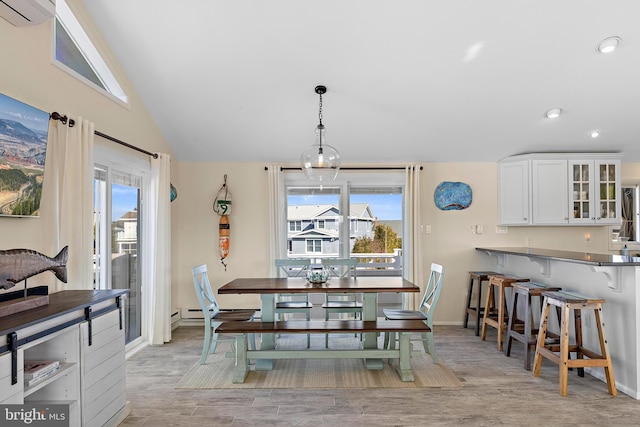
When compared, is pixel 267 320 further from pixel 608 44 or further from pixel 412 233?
pixel 608 44

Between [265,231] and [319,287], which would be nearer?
[319,287]

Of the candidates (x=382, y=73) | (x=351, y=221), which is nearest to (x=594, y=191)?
(x=351, y=221)

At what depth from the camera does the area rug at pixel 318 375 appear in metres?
3.38

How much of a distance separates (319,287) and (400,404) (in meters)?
A: 1.16

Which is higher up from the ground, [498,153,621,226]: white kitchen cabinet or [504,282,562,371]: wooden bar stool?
[498,153,621,226]: white kitchen cabinet

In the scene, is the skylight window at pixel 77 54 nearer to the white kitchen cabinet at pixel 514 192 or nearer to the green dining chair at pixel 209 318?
the green dining chair at pixel 209 318

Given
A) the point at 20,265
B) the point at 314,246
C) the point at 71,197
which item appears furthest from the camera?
the point at 314,246

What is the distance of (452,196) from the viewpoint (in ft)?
18.0

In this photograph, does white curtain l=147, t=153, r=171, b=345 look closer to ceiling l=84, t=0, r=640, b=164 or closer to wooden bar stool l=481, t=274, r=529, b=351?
ceiling l=84, t=0, r=640, b=164

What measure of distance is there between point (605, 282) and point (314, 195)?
341 centimetres

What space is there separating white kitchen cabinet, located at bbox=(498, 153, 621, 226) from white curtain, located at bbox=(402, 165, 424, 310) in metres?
1.35

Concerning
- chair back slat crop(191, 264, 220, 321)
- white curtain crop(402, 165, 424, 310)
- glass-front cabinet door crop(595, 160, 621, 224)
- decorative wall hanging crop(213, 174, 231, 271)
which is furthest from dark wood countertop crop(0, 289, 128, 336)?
glass-front cabinet door crop(595, 160, 621, 224)

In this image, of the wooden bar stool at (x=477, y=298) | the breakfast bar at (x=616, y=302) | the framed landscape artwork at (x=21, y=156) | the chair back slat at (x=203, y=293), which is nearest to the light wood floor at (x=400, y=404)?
the breakfast bar at (x=616, y=302)

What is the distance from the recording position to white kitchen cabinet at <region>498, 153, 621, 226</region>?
5.14 m
